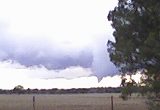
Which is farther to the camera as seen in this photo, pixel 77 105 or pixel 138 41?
pixel 77 105

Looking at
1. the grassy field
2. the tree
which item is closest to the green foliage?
the tree

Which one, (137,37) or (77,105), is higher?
(137,37)

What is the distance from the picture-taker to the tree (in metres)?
23.5

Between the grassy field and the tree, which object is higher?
the tree

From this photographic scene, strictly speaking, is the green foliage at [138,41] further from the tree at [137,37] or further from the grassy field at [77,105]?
the grassy field at [77,105]

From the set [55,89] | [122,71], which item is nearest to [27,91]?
[55,89]

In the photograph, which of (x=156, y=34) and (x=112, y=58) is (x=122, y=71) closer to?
(x=112, y=58)

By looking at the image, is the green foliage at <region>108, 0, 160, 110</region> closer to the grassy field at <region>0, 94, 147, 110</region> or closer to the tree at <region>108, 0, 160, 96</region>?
the tree at <region>108, 0, 160, 96</region>

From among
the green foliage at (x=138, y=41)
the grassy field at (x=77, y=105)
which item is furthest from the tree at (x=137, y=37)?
the grassy field at (x=77, y=105)

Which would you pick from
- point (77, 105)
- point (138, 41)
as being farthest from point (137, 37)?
point (77, 105)

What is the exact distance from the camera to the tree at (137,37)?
77.2 ft

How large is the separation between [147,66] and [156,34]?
1.67 m

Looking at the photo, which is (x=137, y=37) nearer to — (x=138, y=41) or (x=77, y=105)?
(x=138, y=41)

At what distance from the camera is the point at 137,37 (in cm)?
2453
